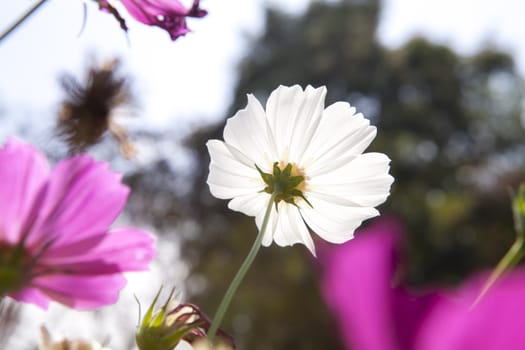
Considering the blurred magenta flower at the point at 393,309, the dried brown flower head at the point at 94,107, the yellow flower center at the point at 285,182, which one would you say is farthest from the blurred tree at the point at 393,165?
the blurred magenta flower at the point at 393,309

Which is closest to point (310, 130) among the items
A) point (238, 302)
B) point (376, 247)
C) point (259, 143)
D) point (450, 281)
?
point (259, 143)

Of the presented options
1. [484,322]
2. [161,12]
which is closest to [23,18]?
[161,12]

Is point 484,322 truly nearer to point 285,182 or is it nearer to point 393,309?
point 393,309

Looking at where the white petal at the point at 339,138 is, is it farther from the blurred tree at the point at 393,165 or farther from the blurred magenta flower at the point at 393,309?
the blurred tree at the point at 393,165

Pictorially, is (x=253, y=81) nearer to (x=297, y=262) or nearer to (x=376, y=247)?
(x=297, y=262)

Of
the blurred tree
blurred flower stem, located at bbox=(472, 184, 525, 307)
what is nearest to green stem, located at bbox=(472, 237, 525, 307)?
blurred flower stem, located at bbox=(472, 184, 525, 307)

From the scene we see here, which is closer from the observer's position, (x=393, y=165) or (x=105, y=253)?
(x=105, y=253)

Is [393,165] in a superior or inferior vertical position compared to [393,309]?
inferior
